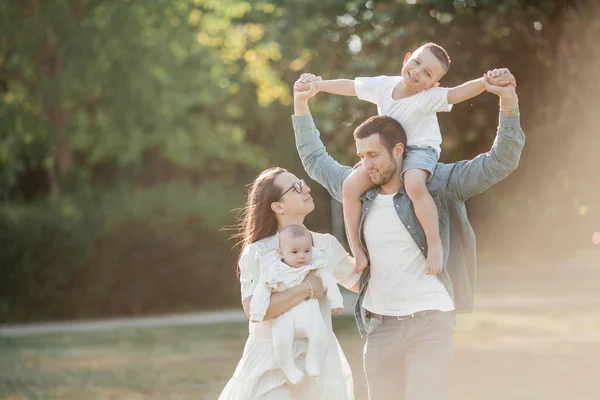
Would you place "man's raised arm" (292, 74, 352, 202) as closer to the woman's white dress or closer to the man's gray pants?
the woman's white dress

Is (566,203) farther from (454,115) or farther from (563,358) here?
(563,358)

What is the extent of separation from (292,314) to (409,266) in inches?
23.6

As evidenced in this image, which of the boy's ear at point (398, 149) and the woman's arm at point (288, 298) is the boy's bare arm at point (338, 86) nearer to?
the boy's ear at point (398, 149)

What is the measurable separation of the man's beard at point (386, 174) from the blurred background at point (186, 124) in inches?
449

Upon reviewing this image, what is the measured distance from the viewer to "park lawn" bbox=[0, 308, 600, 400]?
1162cm

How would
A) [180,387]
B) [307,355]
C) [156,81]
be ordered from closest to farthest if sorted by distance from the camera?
[307,355] < [180,387] < [156,81]

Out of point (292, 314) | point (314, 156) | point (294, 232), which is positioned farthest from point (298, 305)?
point (314, 156)

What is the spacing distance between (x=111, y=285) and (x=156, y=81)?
259 inches

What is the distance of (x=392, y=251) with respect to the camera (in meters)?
5.52

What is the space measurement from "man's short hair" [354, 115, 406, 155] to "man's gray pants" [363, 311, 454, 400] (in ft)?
A: 2.47

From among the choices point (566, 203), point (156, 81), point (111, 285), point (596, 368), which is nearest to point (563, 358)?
Result: point (596, 368)

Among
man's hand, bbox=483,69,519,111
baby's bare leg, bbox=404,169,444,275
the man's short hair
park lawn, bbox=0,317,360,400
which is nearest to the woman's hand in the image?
baby's bare leg, bbox=404,169,444,275

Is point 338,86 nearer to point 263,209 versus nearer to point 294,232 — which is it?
point 263,209

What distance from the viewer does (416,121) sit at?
5637 millimetres
